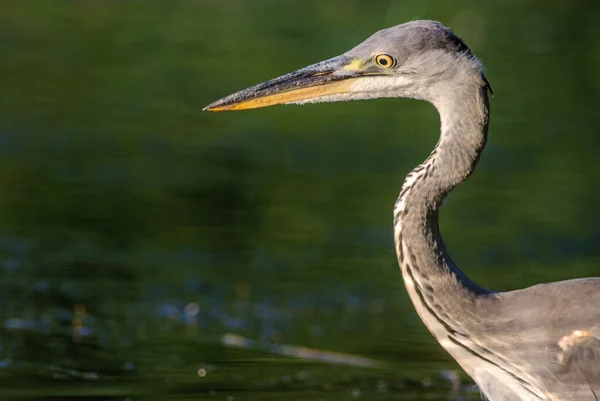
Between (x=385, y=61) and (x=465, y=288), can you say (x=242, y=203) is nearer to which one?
(x=385, y=61)

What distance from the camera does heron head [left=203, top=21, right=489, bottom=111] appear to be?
6137 millimetres

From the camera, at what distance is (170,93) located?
15773mm

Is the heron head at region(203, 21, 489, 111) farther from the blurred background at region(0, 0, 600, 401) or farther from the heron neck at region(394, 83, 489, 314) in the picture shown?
the blurred background at region(0, 0, 600, 401)

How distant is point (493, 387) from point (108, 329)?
3101mm

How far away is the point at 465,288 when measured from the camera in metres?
6.02

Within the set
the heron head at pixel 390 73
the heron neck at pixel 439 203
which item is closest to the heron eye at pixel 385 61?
the heron head at pixel 390 73

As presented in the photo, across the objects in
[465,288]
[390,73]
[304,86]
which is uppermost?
[304,86]

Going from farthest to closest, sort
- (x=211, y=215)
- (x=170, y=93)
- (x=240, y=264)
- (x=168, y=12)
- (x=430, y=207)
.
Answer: (x=168, y=12) → (x=170, y=93) → (x=211, y=215) → (x=240, y=264) → (x=430, y=207)

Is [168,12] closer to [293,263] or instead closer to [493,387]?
[293,263]

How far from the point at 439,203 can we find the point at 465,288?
0.38m

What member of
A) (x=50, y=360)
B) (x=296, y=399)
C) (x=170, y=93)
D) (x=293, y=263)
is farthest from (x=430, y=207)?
(x=170, y=93)

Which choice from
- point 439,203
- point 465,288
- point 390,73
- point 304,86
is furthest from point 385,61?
point 465,288

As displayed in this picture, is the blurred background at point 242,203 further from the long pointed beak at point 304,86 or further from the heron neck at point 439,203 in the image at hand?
the long pointed beak at point 304,86

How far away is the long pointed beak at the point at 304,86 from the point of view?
638cm
